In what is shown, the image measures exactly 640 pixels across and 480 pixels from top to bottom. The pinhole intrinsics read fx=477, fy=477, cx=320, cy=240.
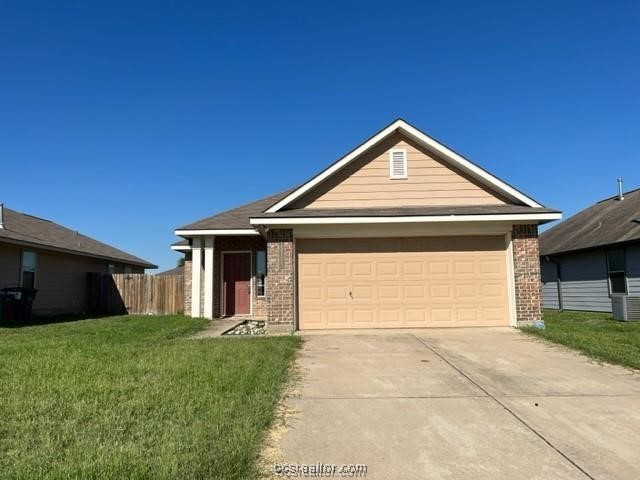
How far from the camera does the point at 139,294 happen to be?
67.1 ft

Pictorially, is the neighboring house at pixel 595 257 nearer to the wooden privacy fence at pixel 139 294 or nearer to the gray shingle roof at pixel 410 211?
the gray shingle roof at pixel 410 211

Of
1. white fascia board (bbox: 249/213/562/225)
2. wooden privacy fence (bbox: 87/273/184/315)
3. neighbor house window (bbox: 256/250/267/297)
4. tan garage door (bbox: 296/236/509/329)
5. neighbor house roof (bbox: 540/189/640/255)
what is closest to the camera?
white fascia board (bbox: 249/213/562/225)

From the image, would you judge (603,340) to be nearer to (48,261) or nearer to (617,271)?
(617,271)

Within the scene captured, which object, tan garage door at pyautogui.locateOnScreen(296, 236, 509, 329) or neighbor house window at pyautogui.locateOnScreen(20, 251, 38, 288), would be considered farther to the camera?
neighbor house window at pyautogui.locateOnScreen(20, 251, 38, 288)

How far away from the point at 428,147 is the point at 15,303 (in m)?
14.5

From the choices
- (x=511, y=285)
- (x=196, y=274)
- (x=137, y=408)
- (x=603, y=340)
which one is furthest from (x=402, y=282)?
(x=137, y=408)

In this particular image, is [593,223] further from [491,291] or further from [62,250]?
[62,250]

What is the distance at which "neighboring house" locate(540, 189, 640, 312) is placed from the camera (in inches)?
664

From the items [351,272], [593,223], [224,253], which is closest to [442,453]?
[351,272]

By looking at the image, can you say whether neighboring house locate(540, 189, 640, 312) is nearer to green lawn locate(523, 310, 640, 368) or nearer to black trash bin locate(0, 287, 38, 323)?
green lawn locate(523, 310, 640, 368)

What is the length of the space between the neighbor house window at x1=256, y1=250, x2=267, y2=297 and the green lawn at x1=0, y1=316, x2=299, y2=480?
7.09m

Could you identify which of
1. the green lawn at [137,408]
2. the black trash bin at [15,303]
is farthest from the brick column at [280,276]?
the black trash bin at [15,303]

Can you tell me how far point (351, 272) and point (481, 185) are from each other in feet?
13.7

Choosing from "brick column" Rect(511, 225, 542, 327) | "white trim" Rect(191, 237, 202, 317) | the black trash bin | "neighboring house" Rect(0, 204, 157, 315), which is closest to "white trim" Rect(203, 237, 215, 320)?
"white trim" Rect(191, 237, 202, 317)
